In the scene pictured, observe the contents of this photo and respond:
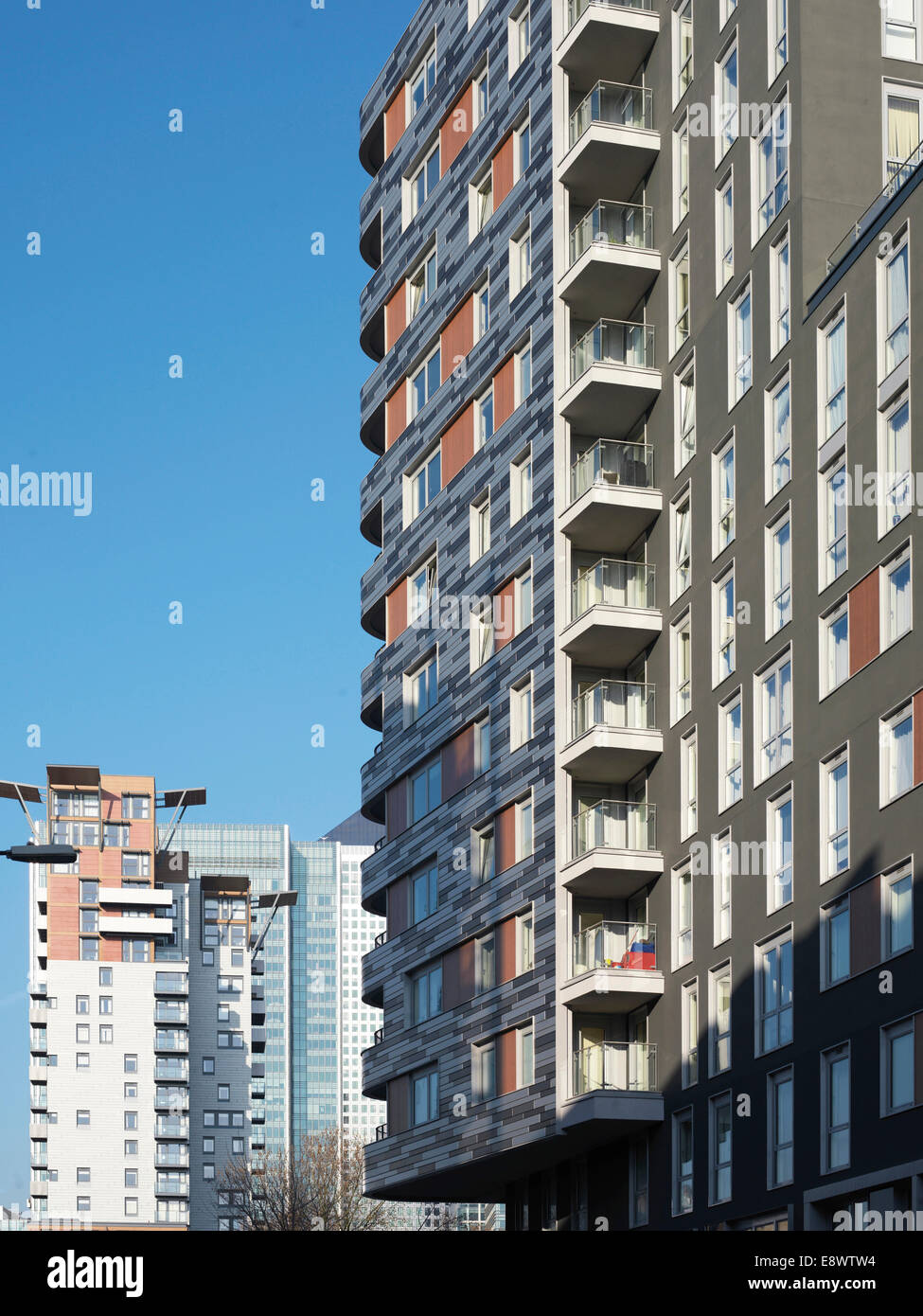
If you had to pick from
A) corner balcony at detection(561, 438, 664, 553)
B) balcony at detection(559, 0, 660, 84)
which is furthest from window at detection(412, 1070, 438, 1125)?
balcony at detection(559, 0, 660, 84)

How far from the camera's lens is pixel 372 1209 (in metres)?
105

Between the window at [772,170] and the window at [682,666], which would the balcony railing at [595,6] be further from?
the window at [682,666]

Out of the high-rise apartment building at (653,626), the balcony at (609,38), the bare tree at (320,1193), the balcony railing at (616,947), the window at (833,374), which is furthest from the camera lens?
the bare tree at (320,1193)

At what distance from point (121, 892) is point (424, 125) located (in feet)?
356

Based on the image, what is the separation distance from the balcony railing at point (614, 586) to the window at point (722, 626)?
4.32 metres

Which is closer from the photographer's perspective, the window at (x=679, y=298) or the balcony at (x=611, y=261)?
the window at (x=679, y=298)

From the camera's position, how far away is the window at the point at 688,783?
4575 cm

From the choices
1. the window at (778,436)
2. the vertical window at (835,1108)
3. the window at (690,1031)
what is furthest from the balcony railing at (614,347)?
the vertical window at (835,1108)

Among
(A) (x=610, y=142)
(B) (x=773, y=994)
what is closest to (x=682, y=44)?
(A) (x=610, y=142)

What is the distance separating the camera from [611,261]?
50375 mm

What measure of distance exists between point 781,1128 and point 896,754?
27.8ft
